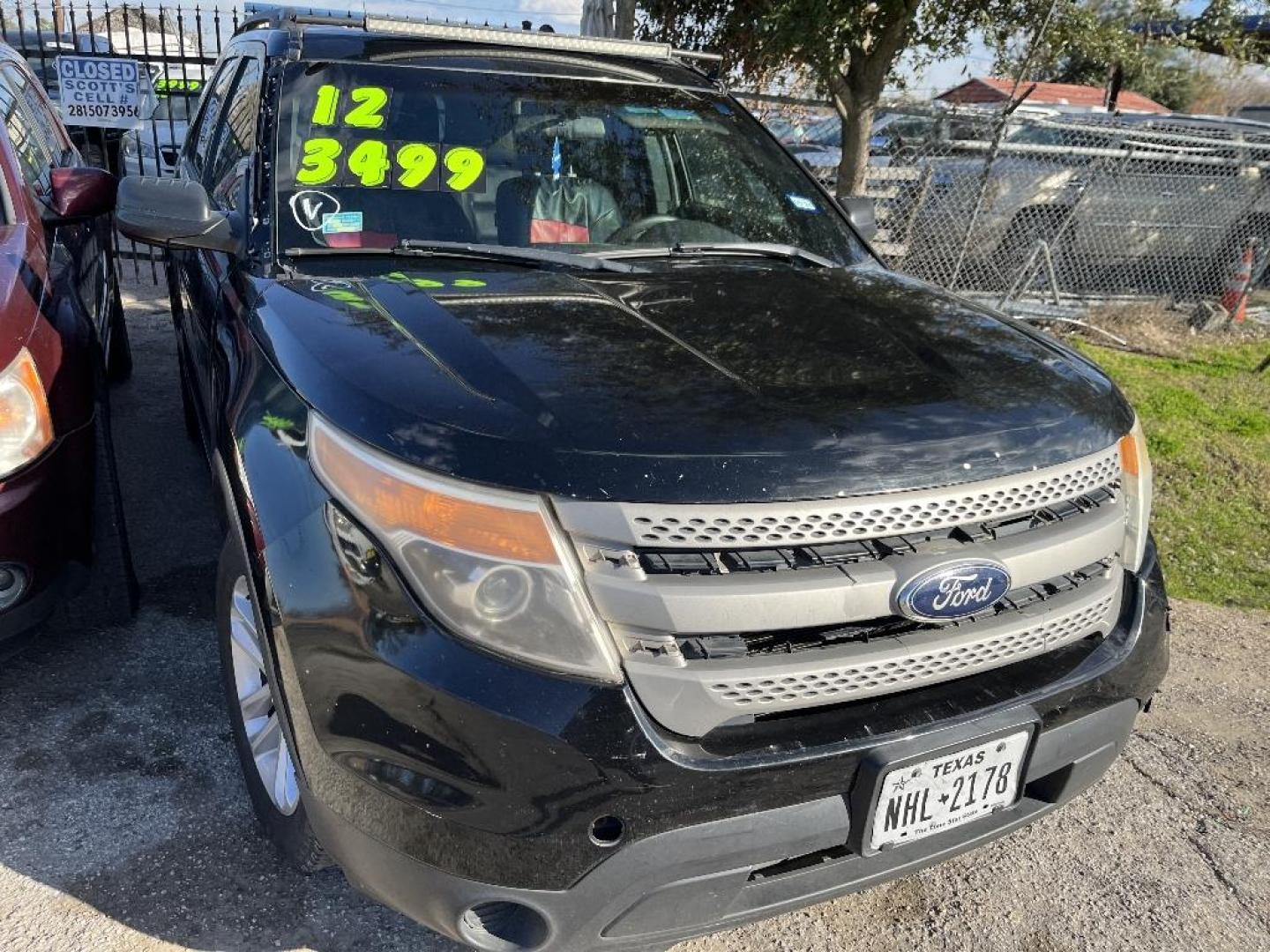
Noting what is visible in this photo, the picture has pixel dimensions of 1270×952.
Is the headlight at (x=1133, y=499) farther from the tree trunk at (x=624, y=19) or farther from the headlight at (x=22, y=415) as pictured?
the tree trunk at (x=624, y=19)

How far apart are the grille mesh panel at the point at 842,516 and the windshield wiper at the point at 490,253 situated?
1.21 meters

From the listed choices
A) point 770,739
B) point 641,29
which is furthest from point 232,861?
point 641,29

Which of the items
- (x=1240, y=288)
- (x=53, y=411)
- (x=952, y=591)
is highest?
(x=952, y=591)

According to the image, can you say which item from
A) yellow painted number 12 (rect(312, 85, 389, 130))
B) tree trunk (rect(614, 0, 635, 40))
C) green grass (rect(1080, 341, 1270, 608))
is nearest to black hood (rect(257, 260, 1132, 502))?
yellow painted number 12 (rect(312, 85, 389, 130))

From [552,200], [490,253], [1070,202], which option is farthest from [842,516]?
[1070,202]

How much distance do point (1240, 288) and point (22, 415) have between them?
9.71 metres

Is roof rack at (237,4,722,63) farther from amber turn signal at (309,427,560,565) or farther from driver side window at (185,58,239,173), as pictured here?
amber turn signal at (309,427,560,565)

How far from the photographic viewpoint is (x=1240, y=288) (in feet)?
30.2

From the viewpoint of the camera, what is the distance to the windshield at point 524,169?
2.76 m

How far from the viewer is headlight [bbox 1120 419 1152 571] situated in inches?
89.6

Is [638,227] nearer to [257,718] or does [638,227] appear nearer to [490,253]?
[490,253]

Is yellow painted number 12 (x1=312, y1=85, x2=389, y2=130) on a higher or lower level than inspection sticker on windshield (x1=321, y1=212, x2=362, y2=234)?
higher

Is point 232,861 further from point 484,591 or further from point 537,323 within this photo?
point 537,323

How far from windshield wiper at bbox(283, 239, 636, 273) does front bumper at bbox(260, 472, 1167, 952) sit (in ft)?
3.14
